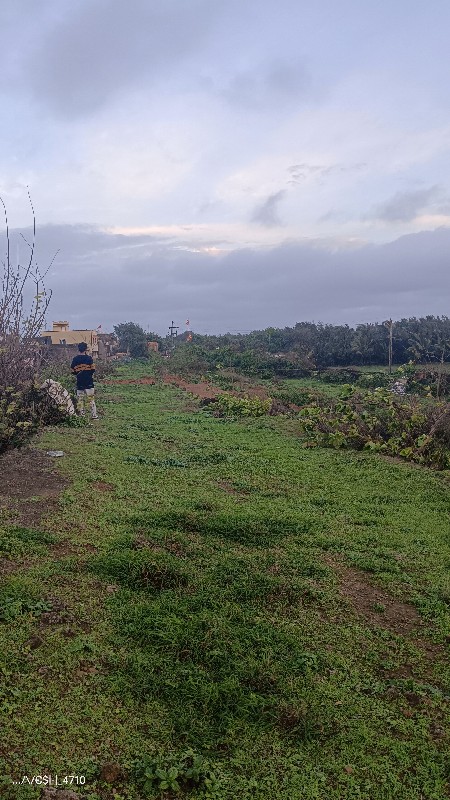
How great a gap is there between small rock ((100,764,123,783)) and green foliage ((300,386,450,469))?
7.47 metres

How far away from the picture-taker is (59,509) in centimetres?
636

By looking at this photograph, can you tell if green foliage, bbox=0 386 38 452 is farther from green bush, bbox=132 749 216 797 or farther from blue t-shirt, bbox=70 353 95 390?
green bush, bbox=132 749 216 797

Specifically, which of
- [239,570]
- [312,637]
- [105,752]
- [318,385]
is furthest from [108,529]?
[318,385]

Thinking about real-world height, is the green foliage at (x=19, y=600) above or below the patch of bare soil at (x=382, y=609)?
above

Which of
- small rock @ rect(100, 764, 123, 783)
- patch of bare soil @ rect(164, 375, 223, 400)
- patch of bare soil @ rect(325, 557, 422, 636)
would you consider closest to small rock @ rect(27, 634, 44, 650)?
small rock @ rect(100, 764, 123, 783)

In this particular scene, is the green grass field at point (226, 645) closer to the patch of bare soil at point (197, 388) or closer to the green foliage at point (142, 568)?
the green foliage at point (142, 568)

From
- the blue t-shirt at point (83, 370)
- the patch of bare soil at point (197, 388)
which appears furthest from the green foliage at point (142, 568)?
the patch of bare soil at point (197, 388)

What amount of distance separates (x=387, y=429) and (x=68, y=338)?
69.7ft

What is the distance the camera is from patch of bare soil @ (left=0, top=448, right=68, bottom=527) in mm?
6249

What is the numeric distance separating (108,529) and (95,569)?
95cm

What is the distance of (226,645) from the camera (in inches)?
156

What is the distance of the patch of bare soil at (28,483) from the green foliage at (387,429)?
16.2 feet

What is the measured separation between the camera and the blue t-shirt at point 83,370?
41.1 feet

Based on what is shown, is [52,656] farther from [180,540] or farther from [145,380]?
[145,380]
